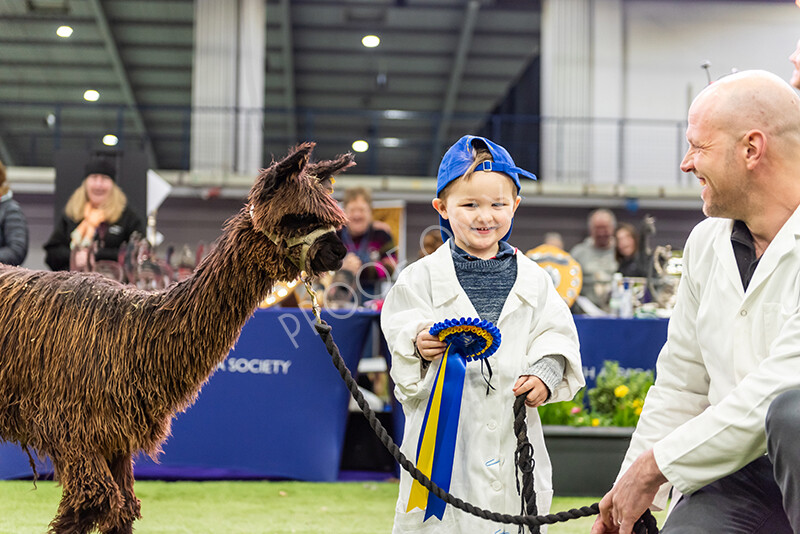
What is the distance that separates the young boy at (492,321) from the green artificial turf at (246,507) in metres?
1.26

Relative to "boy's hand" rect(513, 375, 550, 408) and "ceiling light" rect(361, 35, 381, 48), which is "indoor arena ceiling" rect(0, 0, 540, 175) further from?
"boy's hand" rect(513, 375, 550, 408)

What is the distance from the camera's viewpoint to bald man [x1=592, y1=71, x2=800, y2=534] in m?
1.52

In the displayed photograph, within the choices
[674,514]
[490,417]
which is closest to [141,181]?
[490,417]

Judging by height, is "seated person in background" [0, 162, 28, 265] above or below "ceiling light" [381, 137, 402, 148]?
below

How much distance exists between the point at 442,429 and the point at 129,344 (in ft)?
2.67

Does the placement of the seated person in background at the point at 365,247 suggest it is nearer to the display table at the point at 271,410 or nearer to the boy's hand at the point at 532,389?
the display table at the point at 271,410

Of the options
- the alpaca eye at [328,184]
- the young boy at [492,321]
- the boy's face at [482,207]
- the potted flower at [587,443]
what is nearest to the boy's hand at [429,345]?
the young boy at [492,321]

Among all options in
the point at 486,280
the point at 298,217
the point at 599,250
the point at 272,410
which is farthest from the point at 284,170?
the point at 599,250

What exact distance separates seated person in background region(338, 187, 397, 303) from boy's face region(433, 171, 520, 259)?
2.57m

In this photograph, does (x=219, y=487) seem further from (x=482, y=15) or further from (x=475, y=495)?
(x=482, y=15)

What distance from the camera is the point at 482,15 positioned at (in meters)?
17.5

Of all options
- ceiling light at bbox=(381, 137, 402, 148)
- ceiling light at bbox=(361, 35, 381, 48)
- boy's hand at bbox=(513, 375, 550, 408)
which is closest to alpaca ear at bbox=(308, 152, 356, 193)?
boy's hand at bbox=(513, 375, 550, 408)

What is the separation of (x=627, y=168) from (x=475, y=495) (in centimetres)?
1440

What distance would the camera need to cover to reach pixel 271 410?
4.23 metres
